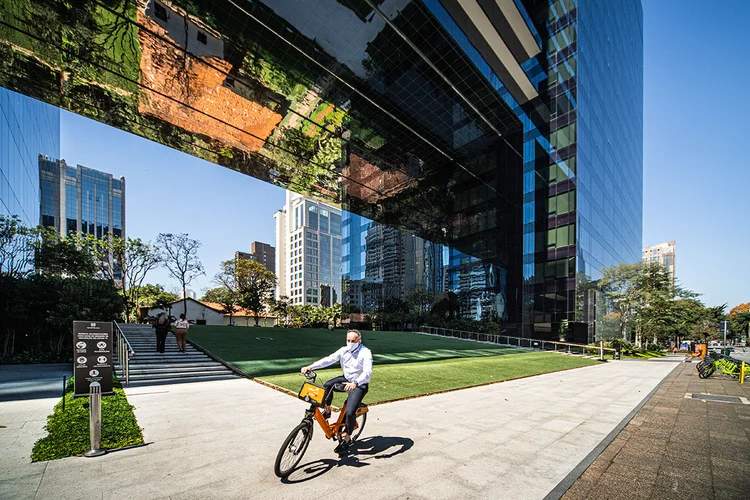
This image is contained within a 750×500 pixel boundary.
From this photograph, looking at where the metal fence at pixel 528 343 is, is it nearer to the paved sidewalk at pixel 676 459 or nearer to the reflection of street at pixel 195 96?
the paved sidewalk at pixel 676 459

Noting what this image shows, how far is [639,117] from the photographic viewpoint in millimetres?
63750

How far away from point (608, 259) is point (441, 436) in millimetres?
46818

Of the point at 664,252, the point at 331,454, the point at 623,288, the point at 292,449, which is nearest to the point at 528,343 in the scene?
the point at 623,288

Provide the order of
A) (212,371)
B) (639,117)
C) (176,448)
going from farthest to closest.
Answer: (639,117) < (212,371) < (176,448)

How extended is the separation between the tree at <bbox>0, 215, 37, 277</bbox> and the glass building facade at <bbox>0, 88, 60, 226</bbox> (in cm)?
76

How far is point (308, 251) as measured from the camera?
14262 cm

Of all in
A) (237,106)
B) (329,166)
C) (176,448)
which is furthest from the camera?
(329,166)

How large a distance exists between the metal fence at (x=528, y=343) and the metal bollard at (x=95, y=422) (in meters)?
29.9

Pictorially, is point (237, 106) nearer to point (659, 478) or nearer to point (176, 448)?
point (176, 448)

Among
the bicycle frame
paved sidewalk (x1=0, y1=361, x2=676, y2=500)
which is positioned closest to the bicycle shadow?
paved sidewalk (x1=0, y1=361, x2=676, y2=500)

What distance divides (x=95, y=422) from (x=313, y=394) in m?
3.24

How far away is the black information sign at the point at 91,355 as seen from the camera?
527 cm

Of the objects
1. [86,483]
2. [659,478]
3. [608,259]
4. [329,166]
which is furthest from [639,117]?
[86,483]

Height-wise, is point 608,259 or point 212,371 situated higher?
point 608,259
